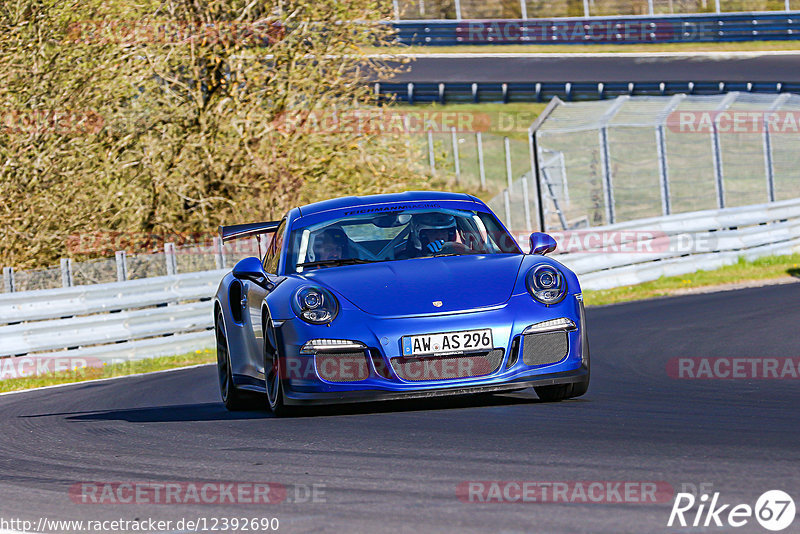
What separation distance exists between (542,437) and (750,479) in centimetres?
151

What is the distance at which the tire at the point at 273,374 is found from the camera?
7348 mm

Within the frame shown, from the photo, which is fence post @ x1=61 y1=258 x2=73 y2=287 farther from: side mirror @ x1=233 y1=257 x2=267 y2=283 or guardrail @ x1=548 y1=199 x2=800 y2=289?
side mirror @ x1=233 y1=257 x2=267 y2=283

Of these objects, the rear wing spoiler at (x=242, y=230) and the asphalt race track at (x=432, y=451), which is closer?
Answer: the asphalt race track at (x=432, y=451)

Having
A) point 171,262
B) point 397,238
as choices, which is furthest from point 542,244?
point 171,262

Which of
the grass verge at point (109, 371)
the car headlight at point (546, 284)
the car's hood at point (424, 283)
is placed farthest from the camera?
the grass verge at point (109, 371)

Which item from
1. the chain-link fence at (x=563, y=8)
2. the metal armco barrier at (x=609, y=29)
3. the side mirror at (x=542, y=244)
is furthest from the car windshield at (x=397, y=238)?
the chain-link fence at (x=563, y=8)

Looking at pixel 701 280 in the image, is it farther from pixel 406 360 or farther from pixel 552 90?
pixel 552 90

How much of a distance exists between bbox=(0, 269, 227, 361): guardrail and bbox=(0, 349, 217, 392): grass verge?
4.8 inches

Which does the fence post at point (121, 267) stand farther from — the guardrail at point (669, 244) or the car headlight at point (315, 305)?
the car headlight at point (315, 305)

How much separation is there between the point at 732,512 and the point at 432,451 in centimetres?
192

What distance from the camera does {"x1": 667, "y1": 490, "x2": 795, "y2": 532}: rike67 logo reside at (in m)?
4.04

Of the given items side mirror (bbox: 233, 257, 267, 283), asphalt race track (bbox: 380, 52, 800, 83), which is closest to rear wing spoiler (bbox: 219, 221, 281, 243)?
side mirror (bbox: 233, 257, 267, 283)

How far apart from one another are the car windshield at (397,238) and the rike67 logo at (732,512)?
Answer: 12.6ft

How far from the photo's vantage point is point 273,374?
752cm
